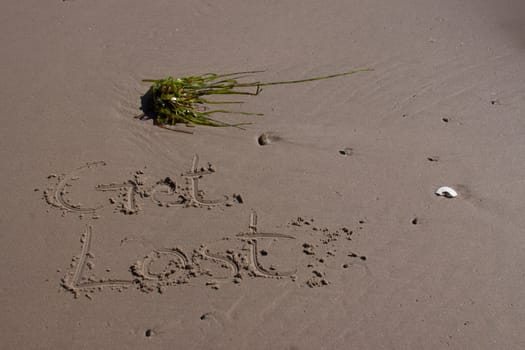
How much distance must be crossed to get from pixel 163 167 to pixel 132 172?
0.57 feet

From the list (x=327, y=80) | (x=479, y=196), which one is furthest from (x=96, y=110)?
(x=479, y=196)

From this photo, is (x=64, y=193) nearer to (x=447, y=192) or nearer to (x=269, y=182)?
(x=269, y=182)

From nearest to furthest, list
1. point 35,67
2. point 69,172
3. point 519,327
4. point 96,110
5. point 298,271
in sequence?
1. point 519,327
2. point 298,271
3. point 69,172
4. point 96,110
5. point 35,67

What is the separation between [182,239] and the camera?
297 centimetres

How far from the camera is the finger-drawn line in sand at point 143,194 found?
312 centimetres

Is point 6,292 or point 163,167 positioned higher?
point 163,167

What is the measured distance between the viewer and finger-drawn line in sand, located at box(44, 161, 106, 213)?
3.11 meters

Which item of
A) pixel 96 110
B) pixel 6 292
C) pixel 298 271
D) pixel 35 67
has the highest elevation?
pixel 35 67

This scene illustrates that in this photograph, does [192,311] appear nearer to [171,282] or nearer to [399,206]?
[171,282]

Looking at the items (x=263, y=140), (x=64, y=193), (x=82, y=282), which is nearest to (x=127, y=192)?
(x=64, y=193)

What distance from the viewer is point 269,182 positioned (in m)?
3.24

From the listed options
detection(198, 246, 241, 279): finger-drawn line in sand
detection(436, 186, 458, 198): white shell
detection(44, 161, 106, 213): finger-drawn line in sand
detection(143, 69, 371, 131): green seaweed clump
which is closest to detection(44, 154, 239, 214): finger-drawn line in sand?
detection(44, 161, 106, 213): finger-drawn line in sand

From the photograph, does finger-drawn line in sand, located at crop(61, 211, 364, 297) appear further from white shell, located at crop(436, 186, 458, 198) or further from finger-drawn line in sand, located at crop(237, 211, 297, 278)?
white shell, located at crop(436, 186, 458, 198)

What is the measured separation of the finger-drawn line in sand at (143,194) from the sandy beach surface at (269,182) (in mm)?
10
